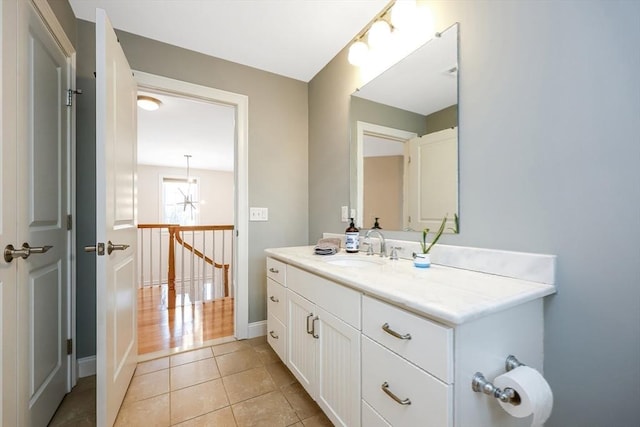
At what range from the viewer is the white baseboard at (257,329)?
222 cm

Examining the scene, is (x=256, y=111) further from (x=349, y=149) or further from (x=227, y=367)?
(x=227, y=367)

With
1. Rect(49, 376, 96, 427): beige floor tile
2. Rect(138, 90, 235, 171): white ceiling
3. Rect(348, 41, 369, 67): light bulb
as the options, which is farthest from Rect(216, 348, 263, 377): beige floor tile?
Rect(348, 41, 369, 67): light bulb

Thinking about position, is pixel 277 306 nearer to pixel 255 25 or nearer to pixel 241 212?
pixel 241 212

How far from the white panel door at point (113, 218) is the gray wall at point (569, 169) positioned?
1.64 metres

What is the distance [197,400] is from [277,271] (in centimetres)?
82

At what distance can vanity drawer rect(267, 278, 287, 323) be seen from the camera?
5.26 ft

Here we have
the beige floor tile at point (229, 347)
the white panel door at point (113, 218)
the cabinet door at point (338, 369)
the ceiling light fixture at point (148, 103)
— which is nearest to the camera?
the cabinet door at point (338, 369)

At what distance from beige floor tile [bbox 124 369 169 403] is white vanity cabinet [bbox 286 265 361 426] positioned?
790 mm

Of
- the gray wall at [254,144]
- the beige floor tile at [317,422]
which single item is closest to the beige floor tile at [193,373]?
the gray wall at [254,144]

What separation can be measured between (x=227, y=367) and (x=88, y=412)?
2.35ft

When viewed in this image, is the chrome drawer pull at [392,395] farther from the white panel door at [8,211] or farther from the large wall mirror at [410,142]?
the white panel door at [8,211]

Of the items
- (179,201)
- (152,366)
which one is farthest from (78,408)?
(179,201)

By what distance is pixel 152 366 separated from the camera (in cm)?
181

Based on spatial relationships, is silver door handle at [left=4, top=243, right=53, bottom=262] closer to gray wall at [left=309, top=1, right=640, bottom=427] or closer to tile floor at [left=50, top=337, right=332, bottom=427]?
tile floor at [left=50, top=337, right=332, bottom=427]
